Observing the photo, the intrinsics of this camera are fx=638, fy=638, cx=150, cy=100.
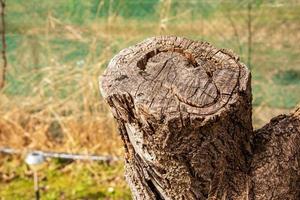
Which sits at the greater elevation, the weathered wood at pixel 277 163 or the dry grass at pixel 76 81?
the weathered wood at pixel 277 163

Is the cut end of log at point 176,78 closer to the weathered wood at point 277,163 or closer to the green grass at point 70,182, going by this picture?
the weathered wood at point 277,163

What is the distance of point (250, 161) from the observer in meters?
1.40

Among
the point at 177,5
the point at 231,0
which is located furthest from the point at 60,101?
the point at 231,0

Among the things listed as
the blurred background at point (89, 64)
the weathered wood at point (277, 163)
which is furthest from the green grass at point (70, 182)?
the weathered wood at point (277, 163)

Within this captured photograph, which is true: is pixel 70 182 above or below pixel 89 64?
below

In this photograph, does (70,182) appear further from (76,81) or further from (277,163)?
(277,163)

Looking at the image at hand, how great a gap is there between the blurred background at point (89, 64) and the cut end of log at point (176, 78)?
8.81 ft

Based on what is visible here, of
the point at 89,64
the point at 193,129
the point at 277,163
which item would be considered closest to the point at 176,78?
the point at 193,129

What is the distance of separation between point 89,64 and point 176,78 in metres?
3.05

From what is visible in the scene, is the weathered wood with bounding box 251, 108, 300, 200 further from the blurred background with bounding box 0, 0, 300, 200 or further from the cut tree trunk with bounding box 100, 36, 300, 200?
the blurred background with bounding box 0, 0, 300, 200

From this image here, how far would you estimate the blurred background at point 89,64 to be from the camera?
13.6 feet

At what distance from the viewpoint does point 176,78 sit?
131 cm

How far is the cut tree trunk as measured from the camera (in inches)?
50.0

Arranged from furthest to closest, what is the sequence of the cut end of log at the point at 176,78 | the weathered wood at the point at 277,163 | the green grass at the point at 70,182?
the green grass at the point at 70,182, the weathered wood at the point at 277,163, the cut end of log at the point at 176,78
